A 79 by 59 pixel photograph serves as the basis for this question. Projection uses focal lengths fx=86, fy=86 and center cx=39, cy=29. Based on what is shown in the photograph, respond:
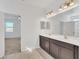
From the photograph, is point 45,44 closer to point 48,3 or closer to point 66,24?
point 48,3

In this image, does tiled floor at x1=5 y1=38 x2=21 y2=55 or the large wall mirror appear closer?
tiled floor at x1=5 y1=38 x2=21 y2=55

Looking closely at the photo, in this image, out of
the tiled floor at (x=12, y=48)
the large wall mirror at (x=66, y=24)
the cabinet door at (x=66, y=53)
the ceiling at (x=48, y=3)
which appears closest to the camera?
the cabinet door at (x=66, y=53)

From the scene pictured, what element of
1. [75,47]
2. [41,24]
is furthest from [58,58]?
[41,24]

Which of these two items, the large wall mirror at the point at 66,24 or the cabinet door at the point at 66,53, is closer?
the cabinet door at the point at 66,53

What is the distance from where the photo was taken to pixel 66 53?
6.73 ft

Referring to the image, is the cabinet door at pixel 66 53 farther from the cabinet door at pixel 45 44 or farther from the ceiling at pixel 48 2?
the ceiling at pixel 48 2

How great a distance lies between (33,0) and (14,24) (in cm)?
583

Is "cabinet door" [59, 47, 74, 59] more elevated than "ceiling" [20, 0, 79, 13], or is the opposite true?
"ceiling" [20, 0, 79, 13]

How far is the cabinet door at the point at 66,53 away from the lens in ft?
6.15

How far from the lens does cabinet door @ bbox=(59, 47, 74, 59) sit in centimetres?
187

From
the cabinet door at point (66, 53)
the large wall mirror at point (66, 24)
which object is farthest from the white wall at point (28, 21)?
the cabinet door at point (66, 53)

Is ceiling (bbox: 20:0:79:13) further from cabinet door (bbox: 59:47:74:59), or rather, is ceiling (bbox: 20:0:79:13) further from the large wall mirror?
cabinet door (bbox: 59:47:74:59)

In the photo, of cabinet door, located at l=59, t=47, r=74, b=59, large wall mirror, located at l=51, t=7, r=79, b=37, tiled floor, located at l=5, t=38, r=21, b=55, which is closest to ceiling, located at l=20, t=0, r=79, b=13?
large wall mirror, located at l=51, t=7, r=79, b=37

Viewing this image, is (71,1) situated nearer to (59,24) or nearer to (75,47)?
(75,47)
